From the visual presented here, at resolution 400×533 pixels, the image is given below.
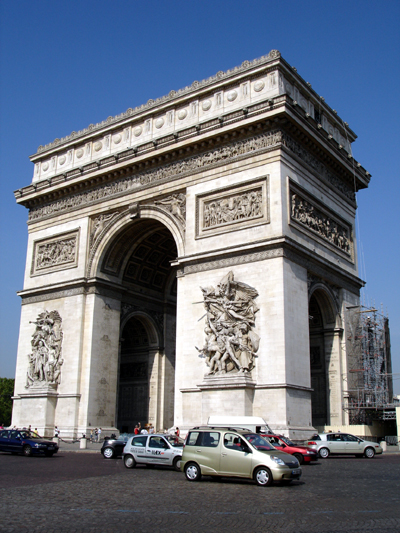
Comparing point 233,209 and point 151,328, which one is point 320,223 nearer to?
point 233,209

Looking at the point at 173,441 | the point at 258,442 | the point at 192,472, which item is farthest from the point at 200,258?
the point at 192,472

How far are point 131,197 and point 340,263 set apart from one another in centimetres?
1226

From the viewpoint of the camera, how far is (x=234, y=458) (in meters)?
14.1

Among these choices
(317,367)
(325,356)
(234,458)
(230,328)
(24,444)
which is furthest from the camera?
(317,367)

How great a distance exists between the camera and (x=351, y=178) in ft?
109

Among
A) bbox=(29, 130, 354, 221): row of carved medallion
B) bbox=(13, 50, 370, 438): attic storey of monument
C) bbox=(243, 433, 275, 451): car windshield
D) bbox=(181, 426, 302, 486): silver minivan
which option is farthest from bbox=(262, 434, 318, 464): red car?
bbox=(29, 130, 354, 221): row of carved medallion

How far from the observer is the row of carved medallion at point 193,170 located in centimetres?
2762

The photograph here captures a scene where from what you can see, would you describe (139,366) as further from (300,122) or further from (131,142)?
(300,122)

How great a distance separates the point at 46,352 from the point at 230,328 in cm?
1276

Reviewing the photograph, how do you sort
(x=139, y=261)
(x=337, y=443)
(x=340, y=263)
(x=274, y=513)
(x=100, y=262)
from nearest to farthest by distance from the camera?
(x=274, y=513)
(x=337, y=443)
(x=340, y=263)
(x=100, y=262)
(x=139, y=261)

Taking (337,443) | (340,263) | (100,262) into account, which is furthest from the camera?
(100,262)

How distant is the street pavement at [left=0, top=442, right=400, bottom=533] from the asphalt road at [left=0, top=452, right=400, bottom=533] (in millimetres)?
15

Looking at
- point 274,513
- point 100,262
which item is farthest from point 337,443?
point 100,262

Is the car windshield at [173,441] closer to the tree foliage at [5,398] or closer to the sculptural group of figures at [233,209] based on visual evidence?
the sculptural group of figures at [233,209]
